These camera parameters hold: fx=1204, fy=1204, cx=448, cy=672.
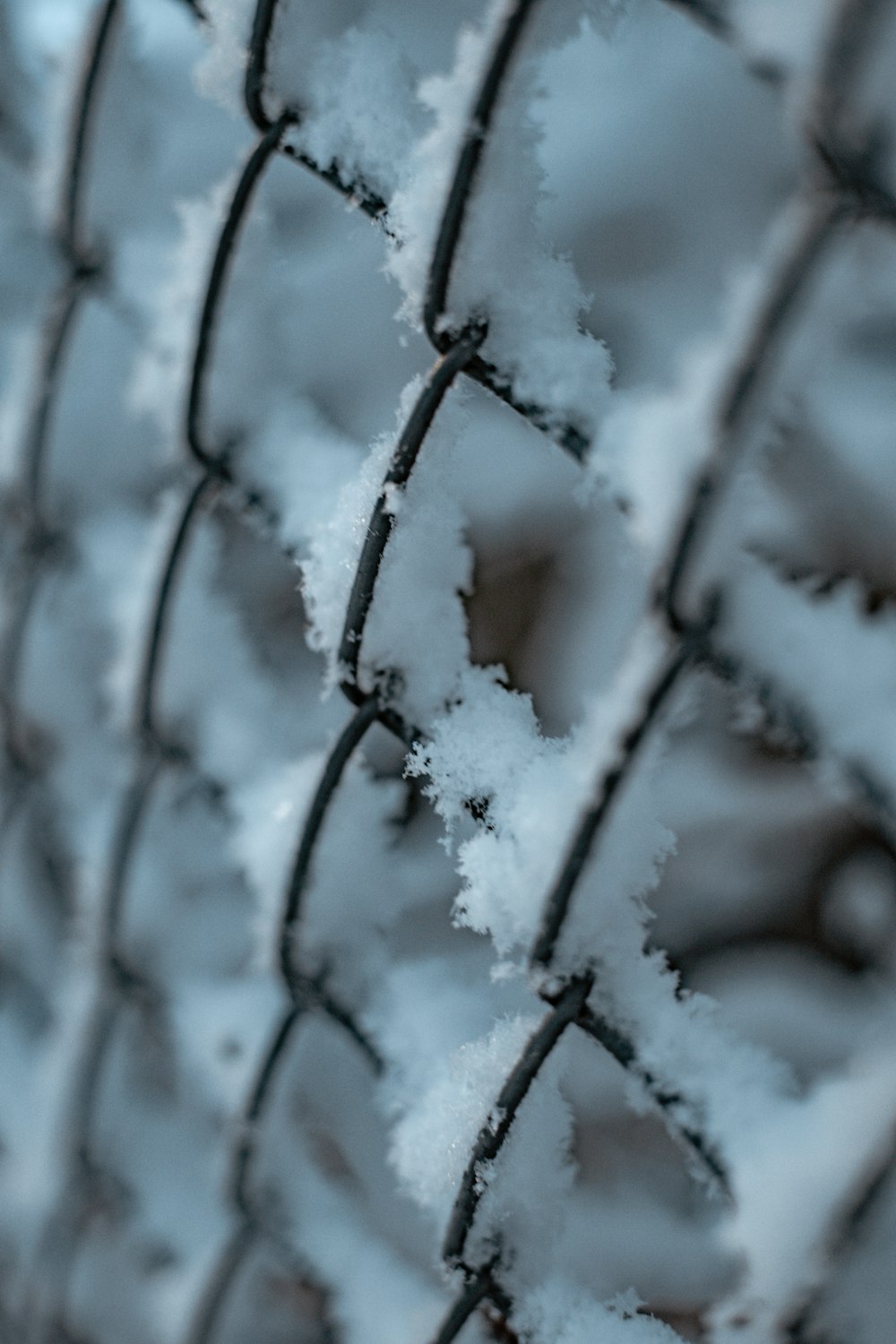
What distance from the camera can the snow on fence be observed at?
1.12 ft

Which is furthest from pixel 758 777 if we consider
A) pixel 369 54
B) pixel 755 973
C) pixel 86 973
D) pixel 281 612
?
pixel 369 54

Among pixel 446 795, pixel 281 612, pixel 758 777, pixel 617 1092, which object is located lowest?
pixel 446 795

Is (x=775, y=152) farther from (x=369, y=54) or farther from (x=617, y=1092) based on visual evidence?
(x=617, y=1092)

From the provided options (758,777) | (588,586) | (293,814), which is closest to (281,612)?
(588,586)

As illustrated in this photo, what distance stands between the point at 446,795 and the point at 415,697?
0.05m

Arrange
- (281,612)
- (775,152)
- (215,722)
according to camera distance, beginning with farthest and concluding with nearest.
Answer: (281,612) → (775,152) → (215,722)

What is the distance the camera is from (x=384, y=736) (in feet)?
2.68

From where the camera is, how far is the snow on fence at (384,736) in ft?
1.12

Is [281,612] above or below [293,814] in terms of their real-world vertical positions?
above

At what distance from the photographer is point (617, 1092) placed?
1259mm

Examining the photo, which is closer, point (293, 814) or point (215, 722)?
point (293, 814)

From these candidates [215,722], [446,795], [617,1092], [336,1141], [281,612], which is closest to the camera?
[446,795]

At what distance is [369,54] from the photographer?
1.49ft

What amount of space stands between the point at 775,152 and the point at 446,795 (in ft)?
2.86
